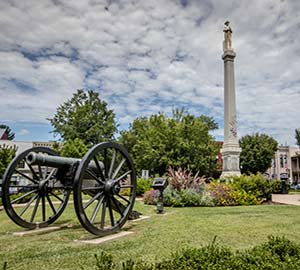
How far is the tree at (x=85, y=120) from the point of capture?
35094 millimetres

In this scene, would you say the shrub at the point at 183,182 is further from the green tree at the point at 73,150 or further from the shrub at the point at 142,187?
Answer: the green tree at the point at 73,150

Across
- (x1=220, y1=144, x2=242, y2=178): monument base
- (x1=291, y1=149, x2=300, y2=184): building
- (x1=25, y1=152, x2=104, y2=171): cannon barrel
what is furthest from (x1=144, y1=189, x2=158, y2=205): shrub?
(x1=291, y1=149, x2=300, y2=184): building

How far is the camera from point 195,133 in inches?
1124

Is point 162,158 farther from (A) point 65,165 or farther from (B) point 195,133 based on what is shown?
(A) point 65,165

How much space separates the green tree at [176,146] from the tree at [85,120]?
663cm

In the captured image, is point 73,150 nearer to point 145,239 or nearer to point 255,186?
point 255,186

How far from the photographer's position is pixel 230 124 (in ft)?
66.3

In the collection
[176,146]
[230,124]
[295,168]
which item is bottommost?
[295,168]

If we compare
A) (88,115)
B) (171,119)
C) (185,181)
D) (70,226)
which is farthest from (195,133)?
(70,226)

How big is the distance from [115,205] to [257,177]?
932cm

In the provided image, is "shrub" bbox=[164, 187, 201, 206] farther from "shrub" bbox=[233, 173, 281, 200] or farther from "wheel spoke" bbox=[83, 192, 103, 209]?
"wheel spoke" bbox=[83, 192, 103, 209]

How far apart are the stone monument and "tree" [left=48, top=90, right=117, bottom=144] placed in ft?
60.2

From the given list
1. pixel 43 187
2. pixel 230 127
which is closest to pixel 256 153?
pixel 230 127

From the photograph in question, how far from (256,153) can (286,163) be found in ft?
63.6
